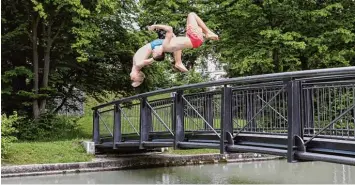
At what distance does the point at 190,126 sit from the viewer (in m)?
8.24

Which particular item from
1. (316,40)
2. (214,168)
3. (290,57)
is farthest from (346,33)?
(214,168)

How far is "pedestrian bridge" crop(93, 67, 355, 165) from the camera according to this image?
210 inches

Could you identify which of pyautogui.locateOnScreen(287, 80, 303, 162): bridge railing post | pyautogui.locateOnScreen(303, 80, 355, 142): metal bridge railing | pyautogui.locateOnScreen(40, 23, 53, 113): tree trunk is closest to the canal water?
pyautogui.locateOnScreen(303, 80, 355, 142): metal bridge railing

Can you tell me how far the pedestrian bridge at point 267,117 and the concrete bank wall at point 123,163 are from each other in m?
1.60

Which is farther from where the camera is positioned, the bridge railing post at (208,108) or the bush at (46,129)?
the bush at (46,129)

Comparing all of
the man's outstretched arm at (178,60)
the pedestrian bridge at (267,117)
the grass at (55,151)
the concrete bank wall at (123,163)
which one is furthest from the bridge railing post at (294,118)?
the concrete bank wall at (123,163)

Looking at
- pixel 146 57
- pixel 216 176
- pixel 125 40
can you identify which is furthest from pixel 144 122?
pixel 125 40

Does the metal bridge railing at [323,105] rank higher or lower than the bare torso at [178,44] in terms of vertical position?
lower

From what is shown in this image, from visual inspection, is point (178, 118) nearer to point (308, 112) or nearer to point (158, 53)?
point (158, 53)

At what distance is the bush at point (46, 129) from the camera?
1394 cm

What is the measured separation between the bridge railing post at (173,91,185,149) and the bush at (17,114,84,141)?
6902 mm

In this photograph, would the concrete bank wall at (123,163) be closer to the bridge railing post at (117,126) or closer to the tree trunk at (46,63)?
the bridge railing post at (117,126)

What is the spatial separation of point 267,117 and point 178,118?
1.85 m

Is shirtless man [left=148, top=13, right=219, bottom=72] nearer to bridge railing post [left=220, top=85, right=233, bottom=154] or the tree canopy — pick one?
bridge railing post [left=220, top=85, right=233, bottom=154]
